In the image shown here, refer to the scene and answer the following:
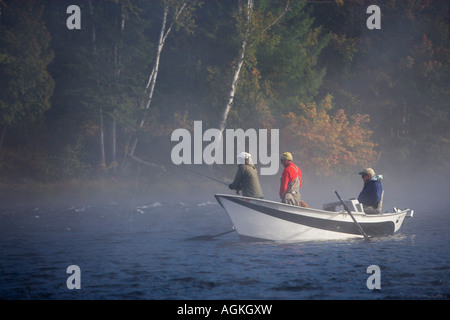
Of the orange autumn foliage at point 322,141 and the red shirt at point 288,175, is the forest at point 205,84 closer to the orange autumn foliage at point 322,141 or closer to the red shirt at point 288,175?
the orange autumn foliage at point 322,141

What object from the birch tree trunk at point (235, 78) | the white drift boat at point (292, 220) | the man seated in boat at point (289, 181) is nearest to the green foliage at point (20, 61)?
the birch tree trunk at point (235, 78)

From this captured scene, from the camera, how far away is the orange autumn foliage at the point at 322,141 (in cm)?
3775

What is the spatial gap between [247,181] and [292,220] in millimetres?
1545

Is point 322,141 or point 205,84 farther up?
point 205,84

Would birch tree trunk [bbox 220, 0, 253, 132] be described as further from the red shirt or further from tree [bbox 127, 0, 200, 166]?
the red shirt

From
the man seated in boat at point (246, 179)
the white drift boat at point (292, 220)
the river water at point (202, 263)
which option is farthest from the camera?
the man seated in boat at point (246, 179)

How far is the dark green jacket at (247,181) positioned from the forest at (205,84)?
2060 centimetres

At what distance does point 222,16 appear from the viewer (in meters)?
39.7

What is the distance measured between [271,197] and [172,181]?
23.8 feet

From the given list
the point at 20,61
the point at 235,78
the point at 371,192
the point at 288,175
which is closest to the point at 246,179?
the point at 288,175

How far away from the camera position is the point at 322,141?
37.7 meters

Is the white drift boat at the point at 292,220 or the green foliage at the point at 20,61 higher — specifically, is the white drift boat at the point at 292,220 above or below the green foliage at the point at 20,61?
below

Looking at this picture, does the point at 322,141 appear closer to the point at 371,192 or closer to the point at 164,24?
the point at 164,24

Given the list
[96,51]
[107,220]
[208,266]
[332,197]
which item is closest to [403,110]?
[332,197]
